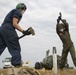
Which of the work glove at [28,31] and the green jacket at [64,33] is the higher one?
the green jacket at [64,33]

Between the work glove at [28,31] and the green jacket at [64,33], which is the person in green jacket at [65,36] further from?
the work glove at [28,31]

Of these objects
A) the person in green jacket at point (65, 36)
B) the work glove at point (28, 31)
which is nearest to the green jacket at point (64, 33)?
the person in green jacket at point (65, 36)

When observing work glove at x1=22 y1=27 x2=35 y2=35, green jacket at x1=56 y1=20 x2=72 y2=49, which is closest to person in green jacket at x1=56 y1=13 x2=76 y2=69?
green jacket at x1=56 y1=20 x2=72 y2=49

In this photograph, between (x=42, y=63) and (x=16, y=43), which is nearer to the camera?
(x=16, y=43)

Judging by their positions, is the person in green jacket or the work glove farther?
the person in green jacket

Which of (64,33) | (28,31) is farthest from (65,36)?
(28,31)

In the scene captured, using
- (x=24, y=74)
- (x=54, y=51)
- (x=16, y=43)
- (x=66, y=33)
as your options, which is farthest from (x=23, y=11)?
(x=66, y=33)

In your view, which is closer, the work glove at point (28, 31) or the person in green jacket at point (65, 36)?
the work glove at point (28, 31)

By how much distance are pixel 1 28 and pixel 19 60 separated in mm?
843

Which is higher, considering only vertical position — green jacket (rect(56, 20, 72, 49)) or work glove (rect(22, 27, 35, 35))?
green jacket (rect(56, 20, 72, 49))

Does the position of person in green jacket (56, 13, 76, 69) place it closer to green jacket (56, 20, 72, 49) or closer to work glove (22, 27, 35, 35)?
green jacket (56, 20, 72, 49)

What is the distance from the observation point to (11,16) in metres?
6.80

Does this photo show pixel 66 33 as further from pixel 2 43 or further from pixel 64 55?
pixel 2 43

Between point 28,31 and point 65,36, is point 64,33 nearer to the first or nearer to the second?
point 65,36
